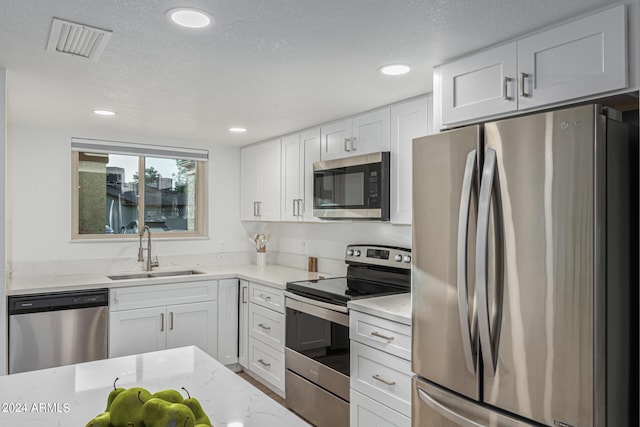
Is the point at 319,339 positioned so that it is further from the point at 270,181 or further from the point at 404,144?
the point at 270,181

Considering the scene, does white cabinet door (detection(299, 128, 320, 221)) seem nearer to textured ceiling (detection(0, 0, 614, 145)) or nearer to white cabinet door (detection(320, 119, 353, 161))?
white cabinet door (detection(320, 119, 353, 161))

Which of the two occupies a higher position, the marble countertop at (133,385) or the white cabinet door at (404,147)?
the white cabinet door at (404,147)

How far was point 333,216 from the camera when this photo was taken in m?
3.21

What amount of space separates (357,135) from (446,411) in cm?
190

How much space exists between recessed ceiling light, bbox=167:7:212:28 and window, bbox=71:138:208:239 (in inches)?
106

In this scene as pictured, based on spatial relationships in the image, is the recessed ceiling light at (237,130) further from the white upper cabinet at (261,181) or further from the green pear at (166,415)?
the green pear at (166,415)

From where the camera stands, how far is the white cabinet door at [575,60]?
4.91ft

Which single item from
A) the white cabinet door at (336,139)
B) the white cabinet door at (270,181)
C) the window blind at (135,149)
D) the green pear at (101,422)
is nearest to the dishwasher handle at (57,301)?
the window blind at (135,149)

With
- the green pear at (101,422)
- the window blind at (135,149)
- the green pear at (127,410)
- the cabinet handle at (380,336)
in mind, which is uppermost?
the window blind at (135,149)

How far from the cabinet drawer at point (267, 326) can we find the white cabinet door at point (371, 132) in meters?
1.40

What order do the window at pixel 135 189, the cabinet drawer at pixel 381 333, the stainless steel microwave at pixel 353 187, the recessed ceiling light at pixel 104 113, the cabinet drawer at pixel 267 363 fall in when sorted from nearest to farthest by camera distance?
the cabinet drawer at pixel 381 333
the stainless steel microwave at pixel 353 187
the recessed ceiling light at pixel 104 113
the cabinet drawer at pixel 267 363
the window at pixel 135 189

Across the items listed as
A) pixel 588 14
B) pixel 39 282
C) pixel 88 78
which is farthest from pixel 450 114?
pixel 39 282

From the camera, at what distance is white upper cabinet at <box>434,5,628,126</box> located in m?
1.51

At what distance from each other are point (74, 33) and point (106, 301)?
2195mm
